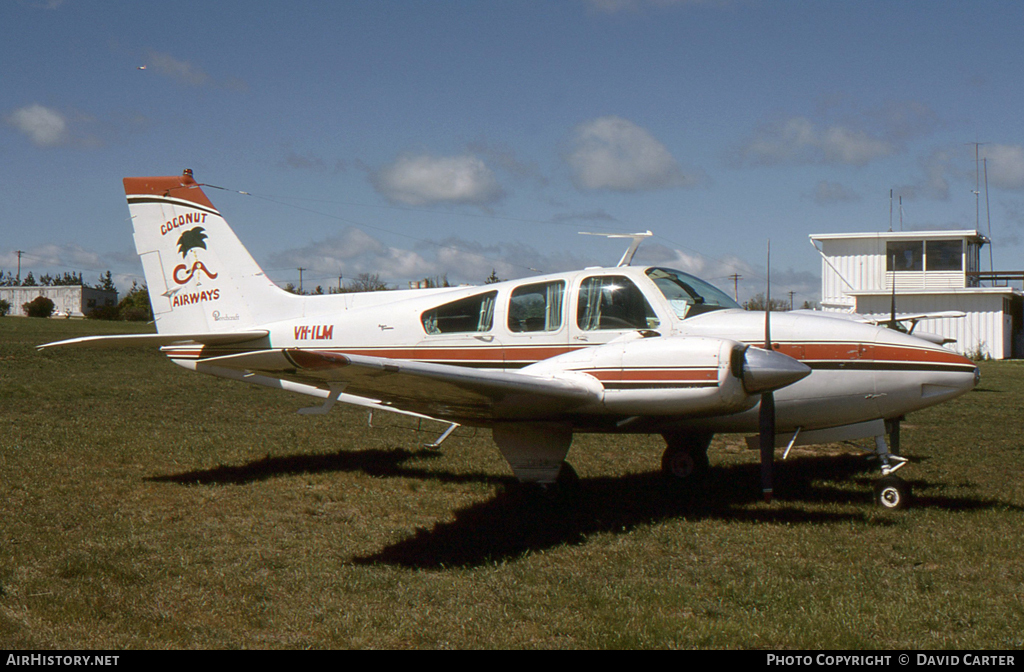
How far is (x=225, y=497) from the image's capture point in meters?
7.79

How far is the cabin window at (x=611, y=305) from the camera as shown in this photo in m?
7.49

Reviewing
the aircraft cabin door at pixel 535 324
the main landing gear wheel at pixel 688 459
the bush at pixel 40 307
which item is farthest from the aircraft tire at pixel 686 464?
the bush at pixel 40 307

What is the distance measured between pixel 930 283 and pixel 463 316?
35381mm

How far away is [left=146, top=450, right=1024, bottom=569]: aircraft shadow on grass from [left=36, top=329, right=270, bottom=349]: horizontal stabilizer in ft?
5.21

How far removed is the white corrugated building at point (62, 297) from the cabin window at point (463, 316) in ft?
295

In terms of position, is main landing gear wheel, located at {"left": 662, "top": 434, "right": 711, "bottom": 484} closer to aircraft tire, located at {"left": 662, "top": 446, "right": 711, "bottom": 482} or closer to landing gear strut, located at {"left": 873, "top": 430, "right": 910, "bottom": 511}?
aircraft tire, located at {"left": 662, "top": 446, "right": 711, "bottom": 482}

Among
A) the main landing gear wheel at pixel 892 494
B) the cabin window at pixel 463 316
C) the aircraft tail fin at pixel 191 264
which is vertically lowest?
the main landing gear wheel at pixel 892 494

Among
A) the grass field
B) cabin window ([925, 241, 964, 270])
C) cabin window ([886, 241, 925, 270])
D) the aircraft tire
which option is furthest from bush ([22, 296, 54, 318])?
the aircraft tire

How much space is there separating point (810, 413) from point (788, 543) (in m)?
1.53

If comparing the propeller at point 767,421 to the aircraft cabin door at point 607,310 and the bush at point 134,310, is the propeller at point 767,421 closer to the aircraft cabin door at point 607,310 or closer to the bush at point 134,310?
the aircraft cabin door at point 607,310

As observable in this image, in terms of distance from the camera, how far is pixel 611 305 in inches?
299

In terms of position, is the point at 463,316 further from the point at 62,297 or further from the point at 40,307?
the point at 62,297

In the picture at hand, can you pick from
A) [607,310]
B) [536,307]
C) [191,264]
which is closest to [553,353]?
[536,307]
